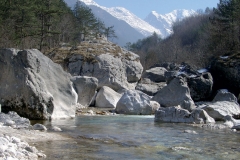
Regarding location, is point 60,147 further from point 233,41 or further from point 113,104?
point 233,41

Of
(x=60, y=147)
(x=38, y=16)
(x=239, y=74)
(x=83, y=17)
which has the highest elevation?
(x=83, y=17)

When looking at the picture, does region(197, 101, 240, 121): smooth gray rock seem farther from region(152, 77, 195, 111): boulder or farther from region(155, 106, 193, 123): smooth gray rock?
region(152, 77, 195, 111): boulder

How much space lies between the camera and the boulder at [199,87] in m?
34.6

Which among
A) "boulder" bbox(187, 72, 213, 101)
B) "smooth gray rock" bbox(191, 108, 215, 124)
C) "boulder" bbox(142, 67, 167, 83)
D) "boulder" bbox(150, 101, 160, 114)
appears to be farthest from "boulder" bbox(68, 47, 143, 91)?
"smooth gray rock" bbox(191, 108, 215, 124)

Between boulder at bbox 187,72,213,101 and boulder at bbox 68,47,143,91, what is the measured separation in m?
7.12

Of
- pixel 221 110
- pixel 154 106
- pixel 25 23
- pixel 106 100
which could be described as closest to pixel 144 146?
pixel 221 110

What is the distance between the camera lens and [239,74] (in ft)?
118

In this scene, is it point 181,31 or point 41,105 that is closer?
point 41,105

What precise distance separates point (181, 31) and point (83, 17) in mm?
68408

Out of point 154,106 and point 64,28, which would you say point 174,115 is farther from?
point 64,28

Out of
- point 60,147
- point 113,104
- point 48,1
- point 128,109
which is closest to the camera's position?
point 60,147

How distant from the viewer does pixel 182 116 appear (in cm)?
2008

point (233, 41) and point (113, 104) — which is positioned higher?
point (233, 41)

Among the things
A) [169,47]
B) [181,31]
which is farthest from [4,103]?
[181,31]
